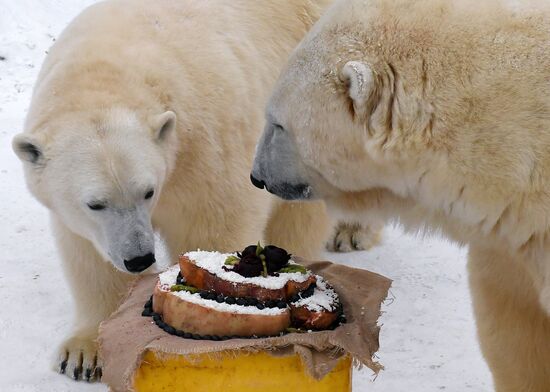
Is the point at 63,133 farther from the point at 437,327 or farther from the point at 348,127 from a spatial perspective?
the point at 437,327

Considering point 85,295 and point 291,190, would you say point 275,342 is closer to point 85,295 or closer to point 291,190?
point 291,190

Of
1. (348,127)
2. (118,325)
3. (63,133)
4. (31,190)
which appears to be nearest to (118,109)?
(63,133)

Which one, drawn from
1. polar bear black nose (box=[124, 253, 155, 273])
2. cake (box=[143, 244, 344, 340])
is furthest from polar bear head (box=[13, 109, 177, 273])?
cake (box=[143, 244, 344, 340])

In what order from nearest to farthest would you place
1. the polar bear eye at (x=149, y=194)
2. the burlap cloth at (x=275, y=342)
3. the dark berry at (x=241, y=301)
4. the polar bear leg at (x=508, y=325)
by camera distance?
the burlap cloth at (x=275, y=342)
the dark berry at (x=241, y=301)
the polar bear leg at (x=508, y=325)
the polar bear eye at (x=149, y=194)

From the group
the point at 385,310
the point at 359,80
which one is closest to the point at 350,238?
the point at 385,310

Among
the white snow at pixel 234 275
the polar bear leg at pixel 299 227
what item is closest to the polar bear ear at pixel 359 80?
the white snow at pixel 234 275

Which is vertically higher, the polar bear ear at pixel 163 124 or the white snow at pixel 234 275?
the polar bear ear at pixel 163 124

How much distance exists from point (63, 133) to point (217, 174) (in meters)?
0.68

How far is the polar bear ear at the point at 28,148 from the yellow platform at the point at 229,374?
1112mm

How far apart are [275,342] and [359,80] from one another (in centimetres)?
80

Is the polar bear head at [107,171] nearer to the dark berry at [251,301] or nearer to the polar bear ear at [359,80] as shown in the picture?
the dark berry at [251,301]

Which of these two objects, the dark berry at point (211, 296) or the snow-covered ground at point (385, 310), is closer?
the dark berry at point (211, 296)

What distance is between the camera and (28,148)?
129 inches

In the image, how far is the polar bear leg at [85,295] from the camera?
3.68 m
